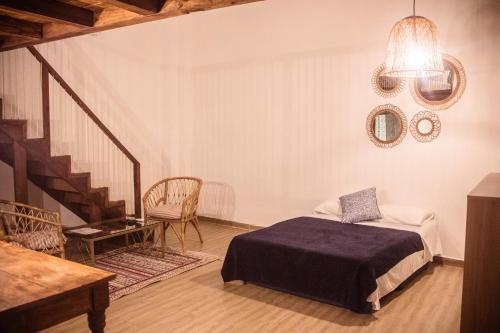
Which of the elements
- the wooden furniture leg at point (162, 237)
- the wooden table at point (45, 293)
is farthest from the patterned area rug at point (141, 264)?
the wooden table at point (45, 293)

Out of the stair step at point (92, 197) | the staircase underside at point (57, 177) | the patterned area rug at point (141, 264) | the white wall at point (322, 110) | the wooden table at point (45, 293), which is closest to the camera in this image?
the wooden table at point (45, 293)

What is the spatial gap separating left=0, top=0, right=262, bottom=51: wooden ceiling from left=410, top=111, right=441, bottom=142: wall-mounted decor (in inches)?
103

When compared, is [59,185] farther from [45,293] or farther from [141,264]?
[45,293]

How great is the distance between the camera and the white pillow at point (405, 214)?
14.9 ft

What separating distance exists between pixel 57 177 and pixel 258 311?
9.54 feet

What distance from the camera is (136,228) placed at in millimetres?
4840

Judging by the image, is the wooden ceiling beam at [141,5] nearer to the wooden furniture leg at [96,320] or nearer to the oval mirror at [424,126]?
the wooden furniture leg at [96,320]

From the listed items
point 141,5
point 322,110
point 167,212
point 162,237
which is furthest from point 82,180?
point 322,110

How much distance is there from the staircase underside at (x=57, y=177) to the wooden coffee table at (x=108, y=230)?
1.00ft

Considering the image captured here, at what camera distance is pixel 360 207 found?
479cm

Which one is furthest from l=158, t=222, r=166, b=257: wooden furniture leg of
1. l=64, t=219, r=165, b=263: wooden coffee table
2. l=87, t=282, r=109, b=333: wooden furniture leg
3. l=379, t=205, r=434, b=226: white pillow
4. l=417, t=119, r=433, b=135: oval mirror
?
l=417, t=119, r=433, b=135: oval mirror

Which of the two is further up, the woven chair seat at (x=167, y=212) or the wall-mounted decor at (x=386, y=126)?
the wall-mounted decor at (x=386, y=126)

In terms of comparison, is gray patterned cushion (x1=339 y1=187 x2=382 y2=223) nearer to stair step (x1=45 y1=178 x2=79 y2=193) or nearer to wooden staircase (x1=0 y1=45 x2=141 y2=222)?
wooden staircase (x1=0 y1=45 x2=141 y2=222)

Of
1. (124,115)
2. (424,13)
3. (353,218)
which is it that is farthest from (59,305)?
(124,115)
